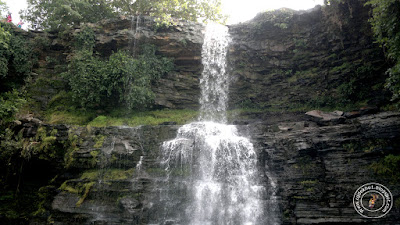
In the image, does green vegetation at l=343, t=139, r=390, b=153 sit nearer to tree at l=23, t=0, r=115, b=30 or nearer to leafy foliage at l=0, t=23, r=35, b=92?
tree at l=23, t=0, r=115, b=30

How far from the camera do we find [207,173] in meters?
10.6

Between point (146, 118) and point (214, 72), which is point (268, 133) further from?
point (146, 118)

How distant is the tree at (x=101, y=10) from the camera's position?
16.6 m

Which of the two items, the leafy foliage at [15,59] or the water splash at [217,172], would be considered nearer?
the water splash at [217,172]

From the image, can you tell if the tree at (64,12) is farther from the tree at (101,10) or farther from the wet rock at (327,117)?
the wet rock at (327,117)

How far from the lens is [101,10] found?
18.3 meters

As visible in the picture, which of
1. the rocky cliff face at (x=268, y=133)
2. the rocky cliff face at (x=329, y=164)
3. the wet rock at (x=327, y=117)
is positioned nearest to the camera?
the rocky cliff face at (x=329, y=164)

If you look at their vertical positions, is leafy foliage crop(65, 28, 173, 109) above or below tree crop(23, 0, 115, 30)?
below

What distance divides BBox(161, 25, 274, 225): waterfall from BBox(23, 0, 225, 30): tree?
836 cm

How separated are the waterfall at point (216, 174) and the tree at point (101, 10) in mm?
8364

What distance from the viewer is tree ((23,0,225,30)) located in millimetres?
16594

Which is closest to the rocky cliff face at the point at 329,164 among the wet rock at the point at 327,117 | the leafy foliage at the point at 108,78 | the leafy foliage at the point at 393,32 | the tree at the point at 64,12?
the wet rock at the point at 327,117

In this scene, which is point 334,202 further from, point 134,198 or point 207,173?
point 134,198

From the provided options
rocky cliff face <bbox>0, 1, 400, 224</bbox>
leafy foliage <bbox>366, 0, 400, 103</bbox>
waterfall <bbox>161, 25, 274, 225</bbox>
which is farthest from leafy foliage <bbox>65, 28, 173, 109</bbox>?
leafy foliage <bbox>366, 0, 400, 103</bbox>
